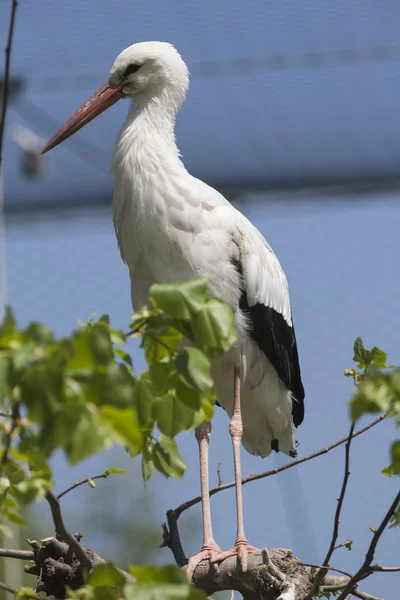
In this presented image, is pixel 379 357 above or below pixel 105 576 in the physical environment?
above

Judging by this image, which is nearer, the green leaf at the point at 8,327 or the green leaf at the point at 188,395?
the green leaf at the point at 8,327

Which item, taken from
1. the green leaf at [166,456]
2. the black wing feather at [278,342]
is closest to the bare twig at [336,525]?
the green leaf at [166,456]

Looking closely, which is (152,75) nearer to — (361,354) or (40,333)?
(361,354)

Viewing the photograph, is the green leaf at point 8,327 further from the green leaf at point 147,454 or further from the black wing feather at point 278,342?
the black wing feather at point 278,342

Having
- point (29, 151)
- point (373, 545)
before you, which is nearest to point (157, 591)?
point (373, 545)

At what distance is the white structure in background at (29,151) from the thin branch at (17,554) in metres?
3.91

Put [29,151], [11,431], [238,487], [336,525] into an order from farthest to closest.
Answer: [29,151] < [238,487] < [336,525] < [11,431]

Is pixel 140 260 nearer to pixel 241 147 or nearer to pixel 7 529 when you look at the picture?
pixel 7 529

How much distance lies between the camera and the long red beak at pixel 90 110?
379 centimetres

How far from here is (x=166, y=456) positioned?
2127 millimetres

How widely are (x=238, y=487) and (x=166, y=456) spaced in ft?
4.75

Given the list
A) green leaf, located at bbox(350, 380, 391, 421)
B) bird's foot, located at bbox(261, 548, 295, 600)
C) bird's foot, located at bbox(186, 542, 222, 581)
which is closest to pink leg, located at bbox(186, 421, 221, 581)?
bird's foot, located at bbox(186, 542, 222, 581)

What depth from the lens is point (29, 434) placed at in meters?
1.66

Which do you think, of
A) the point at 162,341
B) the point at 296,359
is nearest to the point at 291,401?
the point at 296,359
